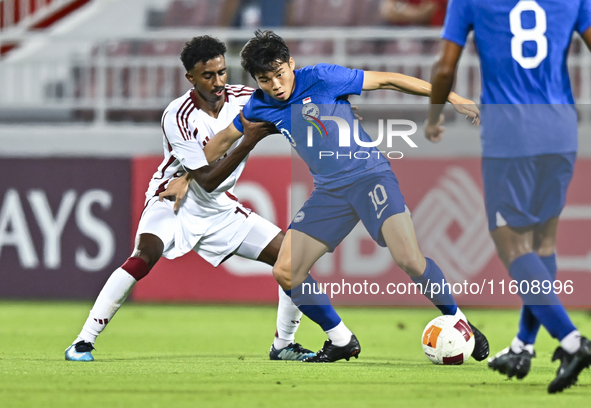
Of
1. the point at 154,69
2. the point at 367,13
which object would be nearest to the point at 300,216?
the point at 154,69

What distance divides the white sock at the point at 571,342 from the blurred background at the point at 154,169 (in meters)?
3.78

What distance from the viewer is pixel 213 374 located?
476cm

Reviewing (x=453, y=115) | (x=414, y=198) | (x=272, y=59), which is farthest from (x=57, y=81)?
(x=272, y=59)

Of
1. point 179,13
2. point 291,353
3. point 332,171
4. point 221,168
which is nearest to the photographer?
point 332,171

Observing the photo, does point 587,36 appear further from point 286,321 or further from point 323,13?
point 323,13

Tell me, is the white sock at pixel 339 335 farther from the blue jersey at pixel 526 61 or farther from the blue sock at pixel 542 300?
the blue jersey at pixel 526 61

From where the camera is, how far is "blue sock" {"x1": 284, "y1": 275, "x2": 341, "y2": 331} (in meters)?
5.39

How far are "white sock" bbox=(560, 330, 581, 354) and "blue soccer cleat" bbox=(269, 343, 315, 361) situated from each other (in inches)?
80.4

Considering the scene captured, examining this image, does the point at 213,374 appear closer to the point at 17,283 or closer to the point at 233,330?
the point at 233,330

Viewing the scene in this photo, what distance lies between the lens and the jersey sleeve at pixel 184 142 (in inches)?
224

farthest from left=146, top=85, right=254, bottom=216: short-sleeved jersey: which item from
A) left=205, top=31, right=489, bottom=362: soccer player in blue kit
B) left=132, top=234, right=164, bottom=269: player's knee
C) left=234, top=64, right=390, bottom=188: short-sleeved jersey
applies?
left=234, top=64, right=390, bottom=188: short-sleeved jersey

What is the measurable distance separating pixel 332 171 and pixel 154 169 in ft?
16.4

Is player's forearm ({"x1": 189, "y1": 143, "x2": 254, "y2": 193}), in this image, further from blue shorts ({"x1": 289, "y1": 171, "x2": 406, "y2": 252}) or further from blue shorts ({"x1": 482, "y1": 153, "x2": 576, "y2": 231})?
blue shorts ({"x1": 482, "y1": 153, "x2": 576, "y2": 231})

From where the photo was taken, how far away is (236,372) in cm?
487
